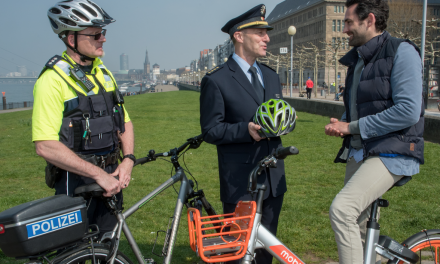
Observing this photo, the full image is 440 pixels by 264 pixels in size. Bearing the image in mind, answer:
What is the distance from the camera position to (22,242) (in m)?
2.10

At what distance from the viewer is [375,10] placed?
2871 mm

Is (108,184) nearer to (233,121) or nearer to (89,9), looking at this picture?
(233,121)

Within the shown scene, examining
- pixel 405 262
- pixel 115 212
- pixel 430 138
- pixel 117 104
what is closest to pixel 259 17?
pixel 117 104

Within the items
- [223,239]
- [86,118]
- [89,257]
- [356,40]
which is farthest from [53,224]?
[356,40]

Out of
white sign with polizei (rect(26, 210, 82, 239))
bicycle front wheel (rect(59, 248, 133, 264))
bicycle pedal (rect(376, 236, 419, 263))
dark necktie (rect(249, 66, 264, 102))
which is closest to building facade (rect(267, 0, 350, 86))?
dark necktie (rect(249, 66, 264, 102))

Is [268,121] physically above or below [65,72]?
below

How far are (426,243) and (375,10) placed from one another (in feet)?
5.62

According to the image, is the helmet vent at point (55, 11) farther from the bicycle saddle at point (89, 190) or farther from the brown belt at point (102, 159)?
the bicycle saddle at point (89, 190)

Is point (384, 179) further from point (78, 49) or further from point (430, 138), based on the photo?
point (430, 138)

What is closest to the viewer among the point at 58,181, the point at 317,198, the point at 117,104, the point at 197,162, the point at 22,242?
the point at 22,242

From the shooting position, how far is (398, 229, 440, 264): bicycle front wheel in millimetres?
2928

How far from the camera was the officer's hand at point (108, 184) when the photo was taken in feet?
8.82

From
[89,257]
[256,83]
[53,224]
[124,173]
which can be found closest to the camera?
[53,224]

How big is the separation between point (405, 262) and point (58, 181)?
2479 millimetres
